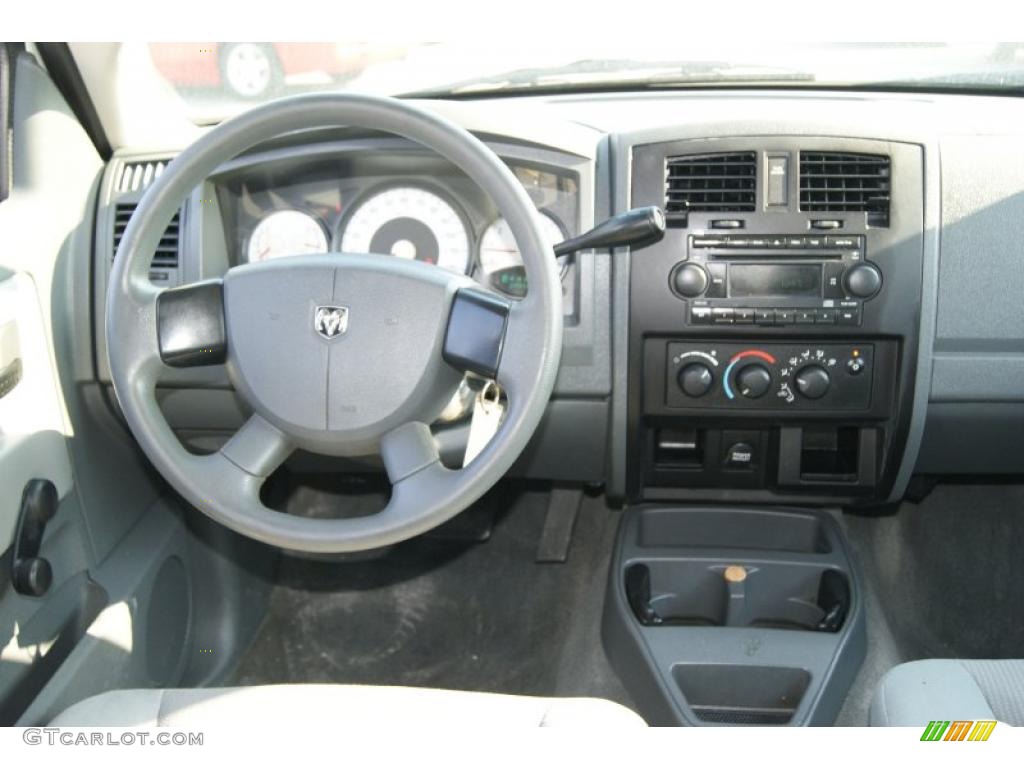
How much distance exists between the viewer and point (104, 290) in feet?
6.75

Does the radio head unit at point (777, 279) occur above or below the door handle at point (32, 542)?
above

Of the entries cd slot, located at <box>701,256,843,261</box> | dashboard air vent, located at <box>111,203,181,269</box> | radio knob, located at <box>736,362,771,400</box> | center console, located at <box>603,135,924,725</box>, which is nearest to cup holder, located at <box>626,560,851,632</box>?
center console, located at <box>603,135,924,725</box>

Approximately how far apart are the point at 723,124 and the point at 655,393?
521 mm

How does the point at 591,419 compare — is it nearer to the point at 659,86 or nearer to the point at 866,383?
the point at 866,383

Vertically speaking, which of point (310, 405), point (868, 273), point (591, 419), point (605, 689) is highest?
point (868, 273)

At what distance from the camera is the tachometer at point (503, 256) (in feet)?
6.54

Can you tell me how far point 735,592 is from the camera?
2.28 meters

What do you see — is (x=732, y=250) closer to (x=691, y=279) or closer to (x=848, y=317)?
(x=691, y=279)

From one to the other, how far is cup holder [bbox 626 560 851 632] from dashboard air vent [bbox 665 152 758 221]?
2.67ft

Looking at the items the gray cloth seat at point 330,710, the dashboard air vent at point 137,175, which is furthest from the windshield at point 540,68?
the gray cloth seat at point 330,710

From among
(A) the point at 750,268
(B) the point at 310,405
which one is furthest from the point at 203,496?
(A) the point at 750,268

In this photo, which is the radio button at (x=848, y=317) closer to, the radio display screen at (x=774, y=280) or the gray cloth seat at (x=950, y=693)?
the radio display screen at (x=774, y=280)

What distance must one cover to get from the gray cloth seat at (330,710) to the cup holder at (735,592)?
2.84 feet

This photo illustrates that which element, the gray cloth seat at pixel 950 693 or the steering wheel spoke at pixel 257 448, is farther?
the steering wheel spoke at pixel 257 448
